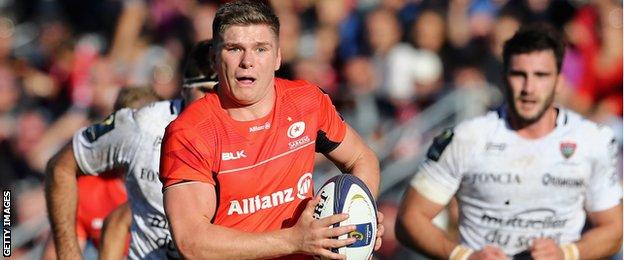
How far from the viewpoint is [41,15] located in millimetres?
15320

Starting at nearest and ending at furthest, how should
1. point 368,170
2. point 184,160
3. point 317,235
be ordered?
point 317,235 → point 184,160 → point 368,170

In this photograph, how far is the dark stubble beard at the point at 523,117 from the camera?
785 cm

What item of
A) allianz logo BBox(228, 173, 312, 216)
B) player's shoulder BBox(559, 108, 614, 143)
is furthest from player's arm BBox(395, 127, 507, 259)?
allianz logo BBox(228, 173, 312, 216)

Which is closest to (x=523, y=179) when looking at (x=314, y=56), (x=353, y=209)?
(x=353, y=209)

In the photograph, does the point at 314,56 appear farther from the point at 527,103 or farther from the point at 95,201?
the point at 527,103

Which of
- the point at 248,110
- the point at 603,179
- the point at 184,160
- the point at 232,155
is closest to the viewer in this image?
the point at 184,160

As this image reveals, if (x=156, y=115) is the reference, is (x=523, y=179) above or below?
below

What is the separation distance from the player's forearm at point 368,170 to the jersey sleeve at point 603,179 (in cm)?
225

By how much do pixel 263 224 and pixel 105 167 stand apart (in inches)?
79.7

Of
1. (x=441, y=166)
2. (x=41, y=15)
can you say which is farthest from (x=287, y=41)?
(x=441, y=166)

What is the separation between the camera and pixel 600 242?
7832mm

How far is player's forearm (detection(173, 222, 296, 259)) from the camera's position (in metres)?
5.35

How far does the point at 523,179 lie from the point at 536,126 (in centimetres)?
36

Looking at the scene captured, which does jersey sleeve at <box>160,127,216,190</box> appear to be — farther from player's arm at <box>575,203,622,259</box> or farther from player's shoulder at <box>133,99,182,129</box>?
player's arm at <box>575,203,622,259</box>
